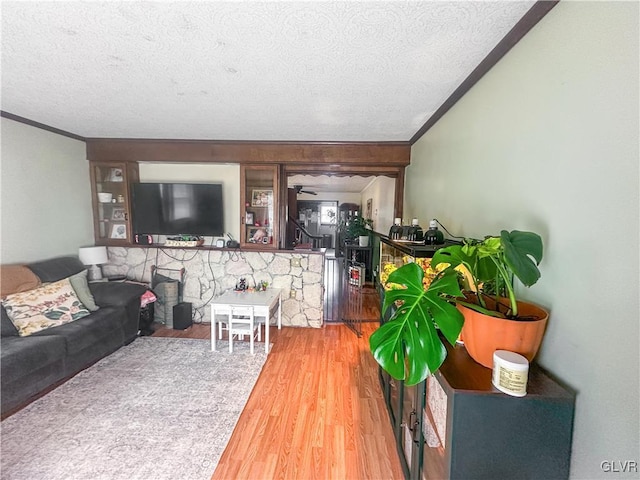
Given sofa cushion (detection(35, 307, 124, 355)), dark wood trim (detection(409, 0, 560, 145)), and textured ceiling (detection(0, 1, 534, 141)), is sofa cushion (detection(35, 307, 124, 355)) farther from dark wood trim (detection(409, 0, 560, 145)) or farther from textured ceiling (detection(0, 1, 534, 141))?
dark wood trim (detection(409, 0, 560, 145))

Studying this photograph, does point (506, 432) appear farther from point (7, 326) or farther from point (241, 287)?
point (7, 326)

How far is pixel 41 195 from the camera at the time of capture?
2.79 m

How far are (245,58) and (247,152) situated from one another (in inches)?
72.7

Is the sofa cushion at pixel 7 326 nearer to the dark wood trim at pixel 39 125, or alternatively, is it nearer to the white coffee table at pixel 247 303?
the white coffee table at pixel 247 303

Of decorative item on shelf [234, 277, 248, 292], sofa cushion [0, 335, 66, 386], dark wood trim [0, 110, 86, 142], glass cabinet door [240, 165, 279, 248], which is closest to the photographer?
sofa cushion [0, 335, 66, 386]

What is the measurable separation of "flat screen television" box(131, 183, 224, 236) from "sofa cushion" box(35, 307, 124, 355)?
1.16m

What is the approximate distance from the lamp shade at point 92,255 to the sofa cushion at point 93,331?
82 centimetres

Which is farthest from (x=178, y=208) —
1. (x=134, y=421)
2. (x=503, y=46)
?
(x=503, y=46)

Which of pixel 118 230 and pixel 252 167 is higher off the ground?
pixel 252 167

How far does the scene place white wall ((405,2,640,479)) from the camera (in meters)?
0.73

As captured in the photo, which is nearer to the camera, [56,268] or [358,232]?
[56,268]

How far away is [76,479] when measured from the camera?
1.42 metres

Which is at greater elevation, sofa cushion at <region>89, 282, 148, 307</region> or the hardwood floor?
sofa cushion at <region>89, 282, 148, 307</region>

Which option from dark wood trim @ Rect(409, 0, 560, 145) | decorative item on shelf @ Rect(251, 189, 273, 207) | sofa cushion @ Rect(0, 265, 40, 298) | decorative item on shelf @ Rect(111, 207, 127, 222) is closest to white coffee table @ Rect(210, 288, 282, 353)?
decorative item on shelf @ Rect(251, 189, 273, 207)
